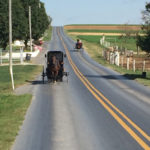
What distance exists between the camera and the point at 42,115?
1798 cm

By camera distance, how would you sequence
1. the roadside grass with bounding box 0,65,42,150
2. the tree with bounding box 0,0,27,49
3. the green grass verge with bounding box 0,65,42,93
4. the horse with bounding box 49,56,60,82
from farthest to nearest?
1. the tree with bounding box 0,0,27,49
2. the green grass verge with bounding box 0,65,42,93
3. the horse with bounding box 49,56,60,82
4. the roadside grass with bounding box 0,65,42,150

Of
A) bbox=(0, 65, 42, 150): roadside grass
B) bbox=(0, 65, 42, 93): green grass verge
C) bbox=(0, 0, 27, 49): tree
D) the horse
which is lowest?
bbox=(0, 65, 42, 93): green grass verge

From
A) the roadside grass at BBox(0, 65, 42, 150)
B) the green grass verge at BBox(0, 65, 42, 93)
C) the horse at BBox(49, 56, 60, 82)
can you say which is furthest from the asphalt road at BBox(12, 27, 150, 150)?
the green grass verge at BBox(0, 65, 42, 93)

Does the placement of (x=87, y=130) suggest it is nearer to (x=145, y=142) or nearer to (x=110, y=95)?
(x=145, y=142)

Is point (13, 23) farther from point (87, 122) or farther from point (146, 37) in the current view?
point (87, 122)

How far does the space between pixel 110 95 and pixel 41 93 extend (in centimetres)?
439

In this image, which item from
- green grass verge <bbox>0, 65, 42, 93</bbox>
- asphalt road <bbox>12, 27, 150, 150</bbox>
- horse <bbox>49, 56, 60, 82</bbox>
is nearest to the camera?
asphalt road <bbox>12, 27, 150, 150</bbox>

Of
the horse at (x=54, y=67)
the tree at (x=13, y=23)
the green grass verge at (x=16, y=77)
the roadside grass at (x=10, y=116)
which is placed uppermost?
the tree at (x=13, y=23)

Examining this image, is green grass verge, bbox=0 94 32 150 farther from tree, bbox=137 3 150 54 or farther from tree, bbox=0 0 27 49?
tree, bbox=0 0 27 49

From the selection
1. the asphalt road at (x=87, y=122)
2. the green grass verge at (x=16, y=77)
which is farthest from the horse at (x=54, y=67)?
the asphalt road at (x=87, y=122)

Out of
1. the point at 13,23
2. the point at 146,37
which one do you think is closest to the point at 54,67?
the point at 146,37

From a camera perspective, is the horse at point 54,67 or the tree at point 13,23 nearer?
the horse at point 54,67

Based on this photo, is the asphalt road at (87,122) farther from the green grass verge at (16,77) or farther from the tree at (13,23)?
the tree at (13,23)

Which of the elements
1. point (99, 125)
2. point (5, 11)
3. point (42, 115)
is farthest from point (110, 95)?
point (5, 11)
